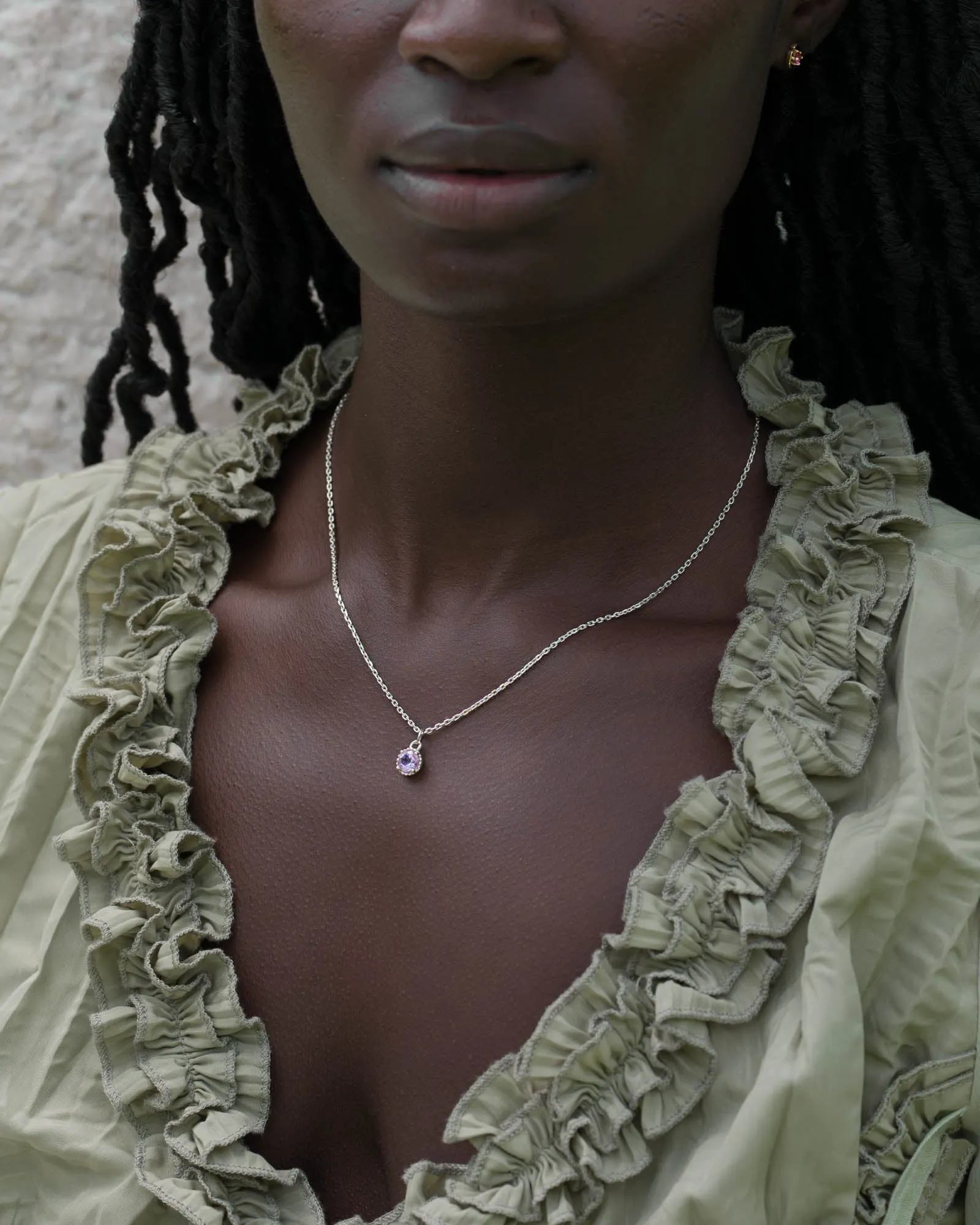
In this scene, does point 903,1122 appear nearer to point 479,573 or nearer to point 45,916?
point 479,573

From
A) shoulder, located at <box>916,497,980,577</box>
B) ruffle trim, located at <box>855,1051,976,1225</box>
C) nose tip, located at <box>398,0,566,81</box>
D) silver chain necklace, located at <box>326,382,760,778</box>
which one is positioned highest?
nose tip, located at <box>398,0,566,81</box>

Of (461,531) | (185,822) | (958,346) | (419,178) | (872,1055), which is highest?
(419,178)

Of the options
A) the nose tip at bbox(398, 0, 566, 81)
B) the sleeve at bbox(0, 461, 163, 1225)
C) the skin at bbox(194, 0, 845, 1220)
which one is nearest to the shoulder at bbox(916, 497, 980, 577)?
the skin at bbox(194, 0, 845, 1220)

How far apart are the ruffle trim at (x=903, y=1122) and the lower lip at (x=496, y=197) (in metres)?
0.66

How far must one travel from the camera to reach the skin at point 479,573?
123 cm

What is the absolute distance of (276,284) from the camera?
1746 mm

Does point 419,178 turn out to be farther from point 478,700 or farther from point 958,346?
point 958,346

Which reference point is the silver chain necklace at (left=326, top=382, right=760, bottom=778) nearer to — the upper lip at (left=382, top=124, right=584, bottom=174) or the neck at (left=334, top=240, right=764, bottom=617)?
the neck at (left=334, top=240, right=764, bottom=617)

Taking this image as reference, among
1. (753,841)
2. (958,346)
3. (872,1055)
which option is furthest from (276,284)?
(872,1055)

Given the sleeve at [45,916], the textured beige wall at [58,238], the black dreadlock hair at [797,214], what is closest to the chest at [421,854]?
the sleeve at [45,916]

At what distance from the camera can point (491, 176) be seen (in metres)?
1.21

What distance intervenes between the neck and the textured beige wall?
81 cm

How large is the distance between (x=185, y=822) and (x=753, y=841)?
1.52 feet

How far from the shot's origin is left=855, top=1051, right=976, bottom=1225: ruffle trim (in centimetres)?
122
